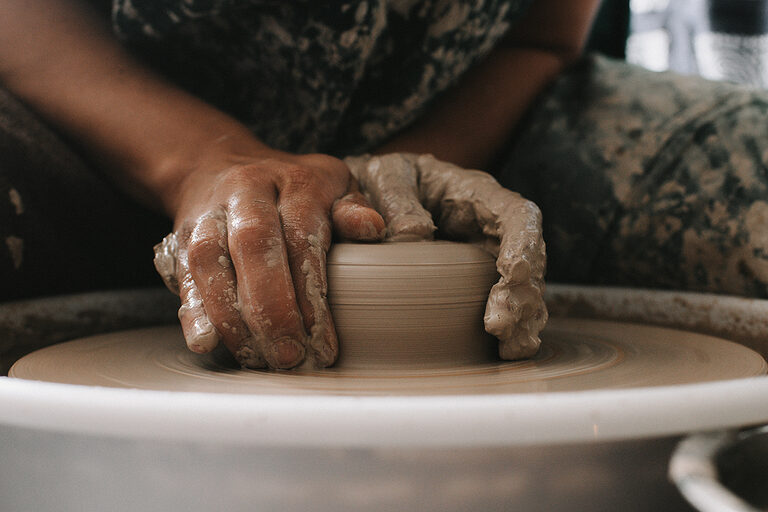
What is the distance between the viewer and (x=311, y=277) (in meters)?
0.77

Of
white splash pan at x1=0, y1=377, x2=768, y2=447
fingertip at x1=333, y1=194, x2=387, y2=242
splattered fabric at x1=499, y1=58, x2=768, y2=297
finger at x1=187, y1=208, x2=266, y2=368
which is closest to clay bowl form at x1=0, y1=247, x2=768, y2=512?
white splash pan at x1=0, y1=377, x2=768, y2=447

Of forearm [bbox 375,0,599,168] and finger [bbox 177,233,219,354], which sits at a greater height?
forearm [bbox 375,0,599,168]

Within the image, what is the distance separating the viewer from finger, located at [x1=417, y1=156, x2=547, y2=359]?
0.80 metres

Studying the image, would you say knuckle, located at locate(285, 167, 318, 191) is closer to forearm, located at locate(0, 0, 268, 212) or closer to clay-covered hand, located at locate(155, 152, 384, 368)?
clay-covered hand, located at locate(155, 152, 384, 368)

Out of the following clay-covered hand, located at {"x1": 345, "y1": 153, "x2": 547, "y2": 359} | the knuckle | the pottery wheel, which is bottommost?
the pottery wheel

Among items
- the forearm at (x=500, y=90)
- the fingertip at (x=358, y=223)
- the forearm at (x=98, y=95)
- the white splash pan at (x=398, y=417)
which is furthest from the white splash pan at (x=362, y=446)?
the forearm at (x=500, y=90)

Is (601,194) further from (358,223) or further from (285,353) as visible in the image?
(285,353)

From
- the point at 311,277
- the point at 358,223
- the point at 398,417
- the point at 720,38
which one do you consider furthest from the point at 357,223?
the point at 720,38

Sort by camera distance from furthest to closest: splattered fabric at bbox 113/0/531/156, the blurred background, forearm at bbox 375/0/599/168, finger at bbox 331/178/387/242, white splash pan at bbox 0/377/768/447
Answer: the blurred background
forearm at bbox 375/0/599/168
splattered fabric at bbox 113/0/531/156
finger at bbox 331/178/387/242
white splash pan at bbox 0/377/768/447

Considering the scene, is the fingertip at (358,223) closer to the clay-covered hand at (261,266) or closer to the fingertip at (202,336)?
the clay-covered hand at (261,266)

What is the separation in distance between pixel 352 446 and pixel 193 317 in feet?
1.07

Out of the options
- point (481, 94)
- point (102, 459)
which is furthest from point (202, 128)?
point (481, 94)

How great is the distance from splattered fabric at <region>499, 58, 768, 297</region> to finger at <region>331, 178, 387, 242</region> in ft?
2.41

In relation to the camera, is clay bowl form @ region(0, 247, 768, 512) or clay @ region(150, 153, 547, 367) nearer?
clay bowl form @ region(0, 247, 768, 512)
